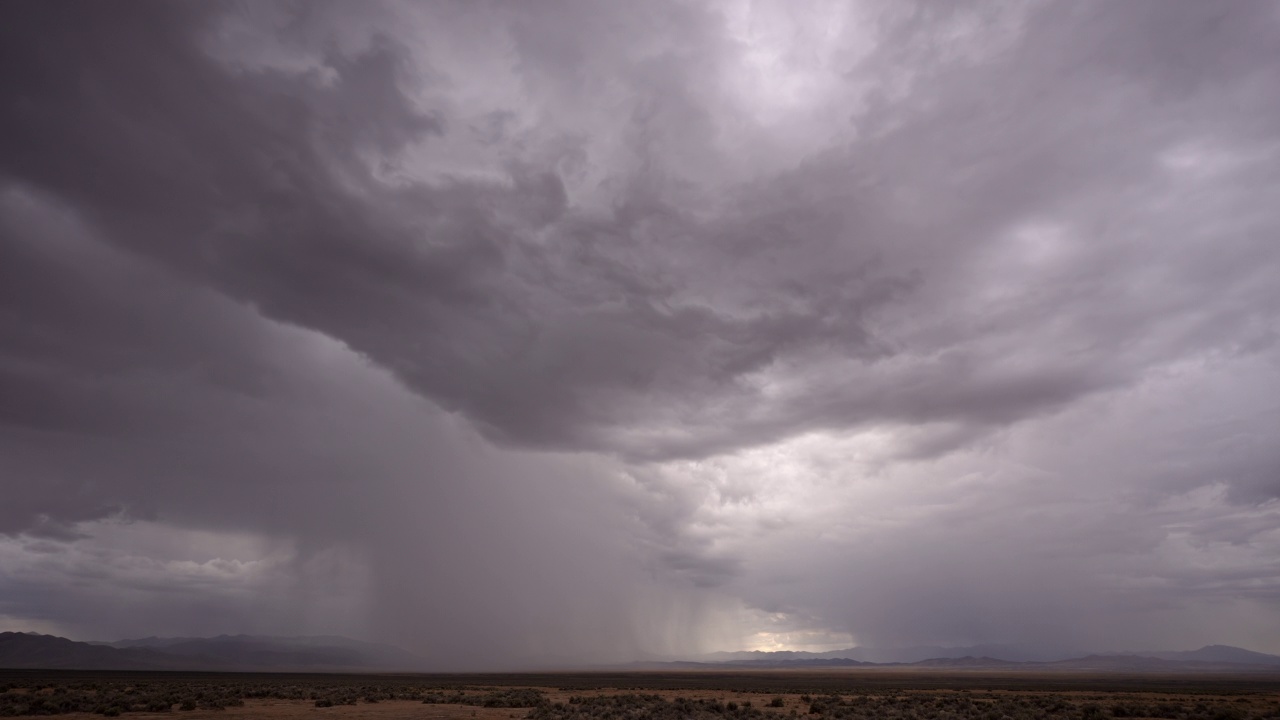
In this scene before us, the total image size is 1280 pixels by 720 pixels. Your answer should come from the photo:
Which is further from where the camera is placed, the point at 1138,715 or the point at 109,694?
the point at 109,694

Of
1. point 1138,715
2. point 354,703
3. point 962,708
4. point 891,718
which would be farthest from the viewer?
point 354,703

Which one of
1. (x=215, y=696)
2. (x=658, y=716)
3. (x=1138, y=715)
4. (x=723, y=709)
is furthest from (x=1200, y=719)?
(x=215, y=696)

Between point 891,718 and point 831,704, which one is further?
point 831,704

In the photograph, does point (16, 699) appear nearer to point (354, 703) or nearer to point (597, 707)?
point (354, 703)

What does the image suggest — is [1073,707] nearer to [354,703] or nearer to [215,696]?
[354,703]

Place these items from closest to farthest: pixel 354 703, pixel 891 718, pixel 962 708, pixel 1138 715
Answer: pixel 891 718 → pixel 1138 715 → pixel 962 708 → pixel 354 703

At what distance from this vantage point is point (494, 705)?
2344 inches

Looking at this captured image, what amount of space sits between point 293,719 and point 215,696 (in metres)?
17.9

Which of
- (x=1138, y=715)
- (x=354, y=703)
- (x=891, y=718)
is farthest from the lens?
(x=354, y=703)

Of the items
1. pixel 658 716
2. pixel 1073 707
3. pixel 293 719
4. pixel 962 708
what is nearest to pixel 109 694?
pixel 293 719

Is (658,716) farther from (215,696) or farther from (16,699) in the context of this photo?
(16,699)

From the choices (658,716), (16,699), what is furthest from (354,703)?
(658,716)

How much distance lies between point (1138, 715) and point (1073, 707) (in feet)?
19.4

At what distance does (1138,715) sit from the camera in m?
51.9
